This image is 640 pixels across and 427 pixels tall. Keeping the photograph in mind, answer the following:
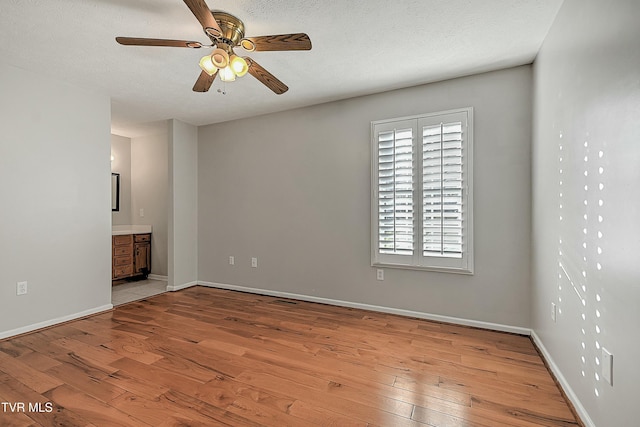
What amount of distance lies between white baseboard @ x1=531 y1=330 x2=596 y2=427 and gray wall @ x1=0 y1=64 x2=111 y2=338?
437cm

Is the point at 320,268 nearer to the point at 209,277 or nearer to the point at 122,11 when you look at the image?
the point at 209,277

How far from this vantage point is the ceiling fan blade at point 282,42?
1902 millimetres

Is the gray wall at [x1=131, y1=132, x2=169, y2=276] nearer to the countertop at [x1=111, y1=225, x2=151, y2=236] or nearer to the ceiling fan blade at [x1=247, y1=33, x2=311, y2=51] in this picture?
the countertop at [x1=111, y1=225, x2=151, y2=236]

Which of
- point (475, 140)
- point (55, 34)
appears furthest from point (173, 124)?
point (475, 140)

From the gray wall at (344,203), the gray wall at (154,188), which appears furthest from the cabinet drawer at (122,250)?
the gray wall at (344,203)

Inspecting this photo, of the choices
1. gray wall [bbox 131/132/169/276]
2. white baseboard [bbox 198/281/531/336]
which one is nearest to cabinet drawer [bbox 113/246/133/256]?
gray wall [bbox 131/132/169/276]

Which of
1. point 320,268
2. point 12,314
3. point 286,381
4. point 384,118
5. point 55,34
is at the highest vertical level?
point 55,34

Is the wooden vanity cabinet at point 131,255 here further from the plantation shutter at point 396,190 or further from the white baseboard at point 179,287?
the plantation shutter at point 396,190

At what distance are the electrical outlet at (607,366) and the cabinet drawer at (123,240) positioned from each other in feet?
18.6

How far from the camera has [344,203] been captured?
12.2ft

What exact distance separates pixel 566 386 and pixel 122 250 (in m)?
5.64

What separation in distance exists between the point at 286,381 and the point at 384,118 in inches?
109

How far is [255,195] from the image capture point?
14.3 feet

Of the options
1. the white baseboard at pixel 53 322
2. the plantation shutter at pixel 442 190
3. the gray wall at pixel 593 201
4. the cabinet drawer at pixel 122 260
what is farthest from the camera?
the cabinet drawer at pixel 122 260
